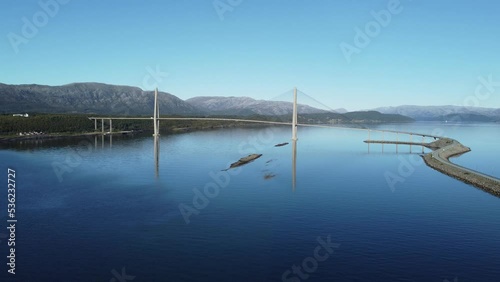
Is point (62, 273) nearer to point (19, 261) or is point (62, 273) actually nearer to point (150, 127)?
point (19, 261)

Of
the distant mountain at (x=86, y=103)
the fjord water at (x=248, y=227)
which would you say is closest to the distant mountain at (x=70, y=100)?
the distant mountain at (x=86, y=103)

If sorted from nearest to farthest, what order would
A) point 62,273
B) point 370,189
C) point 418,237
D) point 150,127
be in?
point 62,273 < point 418,237 < point 370,189 < point 150,127

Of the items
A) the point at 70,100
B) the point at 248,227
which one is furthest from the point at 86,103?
the point at 248,227

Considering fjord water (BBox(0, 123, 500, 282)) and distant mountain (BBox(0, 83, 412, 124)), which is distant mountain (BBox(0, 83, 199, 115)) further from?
fjord water (BBox(0, 123, 500, 282))

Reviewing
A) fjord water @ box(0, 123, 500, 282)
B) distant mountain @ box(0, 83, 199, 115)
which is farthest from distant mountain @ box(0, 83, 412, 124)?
fjord water @ box(0, 123, 500, 282)

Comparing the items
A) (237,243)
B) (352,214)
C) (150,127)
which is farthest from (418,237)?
(150,127)

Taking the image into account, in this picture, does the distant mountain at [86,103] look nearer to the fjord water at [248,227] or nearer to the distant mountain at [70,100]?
the distant mountain at [70,100]

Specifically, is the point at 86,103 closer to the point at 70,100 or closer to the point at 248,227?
the point at 70,100

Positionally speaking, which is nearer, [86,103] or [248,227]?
[248,227]
